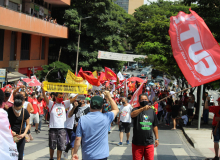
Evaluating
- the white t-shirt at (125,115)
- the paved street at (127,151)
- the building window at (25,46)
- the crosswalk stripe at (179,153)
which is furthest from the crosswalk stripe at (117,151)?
the building window at (25,46)

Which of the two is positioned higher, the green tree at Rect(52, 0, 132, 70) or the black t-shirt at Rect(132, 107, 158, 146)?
the green tree at Rect(52, 0, 132, 70)

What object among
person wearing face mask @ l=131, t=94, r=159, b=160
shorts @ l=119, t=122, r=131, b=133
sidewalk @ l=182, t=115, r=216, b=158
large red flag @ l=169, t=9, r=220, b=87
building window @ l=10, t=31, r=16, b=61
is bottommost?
sidewalk @ l=182, t=115, r=216, b=158

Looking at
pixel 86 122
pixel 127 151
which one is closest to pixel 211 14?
pixel 127 151

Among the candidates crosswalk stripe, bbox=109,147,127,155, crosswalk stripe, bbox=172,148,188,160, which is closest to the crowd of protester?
crosswalk stripe, bbox=109,147,127,155

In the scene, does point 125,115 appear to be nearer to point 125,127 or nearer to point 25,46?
point 125,127

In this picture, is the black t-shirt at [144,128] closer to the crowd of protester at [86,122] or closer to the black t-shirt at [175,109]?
the crowd of protester at [86,122]

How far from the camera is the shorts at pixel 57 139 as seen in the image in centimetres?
714

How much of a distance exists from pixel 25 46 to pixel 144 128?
25.9 meters

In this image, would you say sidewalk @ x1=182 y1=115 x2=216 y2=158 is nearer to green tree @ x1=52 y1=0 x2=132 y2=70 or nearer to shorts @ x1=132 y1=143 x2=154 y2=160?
shorts @ x1=132 y1=143 x2=154 y2=160

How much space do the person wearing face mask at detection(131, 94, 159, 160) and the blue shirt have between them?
55.1 inches

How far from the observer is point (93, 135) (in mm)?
4316

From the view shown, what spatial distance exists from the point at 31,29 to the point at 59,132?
19.6 metres

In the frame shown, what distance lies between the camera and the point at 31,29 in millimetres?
25234

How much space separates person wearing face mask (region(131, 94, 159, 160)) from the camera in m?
5.71
